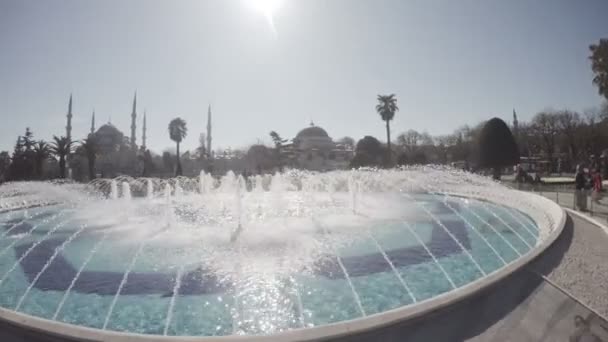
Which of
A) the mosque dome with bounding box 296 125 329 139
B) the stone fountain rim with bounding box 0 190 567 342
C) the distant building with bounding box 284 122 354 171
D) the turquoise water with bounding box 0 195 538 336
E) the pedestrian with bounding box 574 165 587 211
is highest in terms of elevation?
the mosque dome with bounding box 296 125 329 139

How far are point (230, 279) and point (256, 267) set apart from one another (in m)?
0.62

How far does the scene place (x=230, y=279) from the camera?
624 centimetres

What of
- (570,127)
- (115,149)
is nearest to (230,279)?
(570,127)

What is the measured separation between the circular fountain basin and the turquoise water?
24 mm

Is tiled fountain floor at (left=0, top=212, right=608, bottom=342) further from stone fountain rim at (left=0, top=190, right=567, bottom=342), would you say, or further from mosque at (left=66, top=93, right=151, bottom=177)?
mosque at (left=66, top=93, right=151, bottom=177)

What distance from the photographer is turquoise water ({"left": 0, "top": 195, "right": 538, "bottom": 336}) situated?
198 inches

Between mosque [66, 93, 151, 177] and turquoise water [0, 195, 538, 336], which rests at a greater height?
mosque [66, 93, 151, 177]

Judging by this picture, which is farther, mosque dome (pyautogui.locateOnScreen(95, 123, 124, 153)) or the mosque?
mosque dome (pyautogui.locateOnScreen(95, 123, 124, 153))

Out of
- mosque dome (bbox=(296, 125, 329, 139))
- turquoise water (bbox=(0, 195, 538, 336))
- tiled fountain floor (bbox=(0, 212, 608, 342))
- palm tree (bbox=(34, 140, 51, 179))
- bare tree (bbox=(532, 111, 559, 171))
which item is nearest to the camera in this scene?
tiled fountain floor (bbox=(0, 212, 608, 342))

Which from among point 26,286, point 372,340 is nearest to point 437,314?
point 372,340

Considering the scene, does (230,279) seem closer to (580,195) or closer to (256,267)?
(256,267)

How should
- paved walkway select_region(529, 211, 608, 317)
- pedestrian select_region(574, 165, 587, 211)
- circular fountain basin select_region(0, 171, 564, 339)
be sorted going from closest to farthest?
paved walkway select_region(529, 211, 608, 317), circular fountain basin select_region(0, 171, 564, 339), pedestrian select_region(574, 165, 587, 211)

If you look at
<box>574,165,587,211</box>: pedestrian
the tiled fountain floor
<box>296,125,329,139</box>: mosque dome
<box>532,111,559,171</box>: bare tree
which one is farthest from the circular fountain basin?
<box>296,125,329,139</box>: mosque dome

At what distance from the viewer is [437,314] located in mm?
3354
